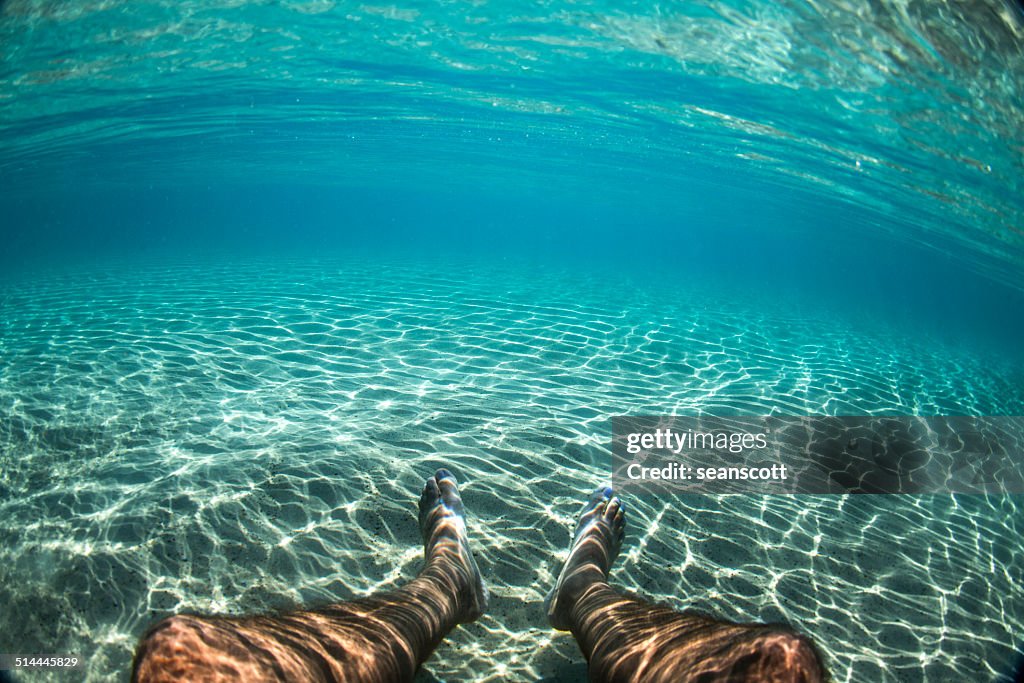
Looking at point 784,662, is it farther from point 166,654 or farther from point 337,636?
point 166,654

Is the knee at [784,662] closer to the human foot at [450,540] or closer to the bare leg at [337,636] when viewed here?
the bare leg at [337,636]

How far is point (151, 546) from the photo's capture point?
14.2 feet

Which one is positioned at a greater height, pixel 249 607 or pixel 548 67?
pixel 548 67

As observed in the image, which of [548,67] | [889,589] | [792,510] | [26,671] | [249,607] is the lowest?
[26,671]

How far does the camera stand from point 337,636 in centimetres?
243

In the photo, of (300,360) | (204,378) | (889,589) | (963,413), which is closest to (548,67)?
(300,360)

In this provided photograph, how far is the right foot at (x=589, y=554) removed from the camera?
370 centimetres

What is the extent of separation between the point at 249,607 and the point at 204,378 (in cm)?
601

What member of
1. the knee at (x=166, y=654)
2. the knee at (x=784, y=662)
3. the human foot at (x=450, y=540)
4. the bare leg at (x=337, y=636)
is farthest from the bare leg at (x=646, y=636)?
the knee at (x=166, y=654)

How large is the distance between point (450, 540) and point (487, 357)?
703 cm

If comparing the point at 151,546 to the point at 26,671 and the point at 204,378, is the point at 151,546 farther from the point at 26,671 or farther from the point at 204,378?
the point at 204,378

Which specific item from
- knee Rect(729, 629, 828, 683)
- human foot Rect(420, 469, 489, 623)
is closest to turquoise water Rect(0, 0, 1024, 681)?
human foot Rect(420, 469, 489, 623)

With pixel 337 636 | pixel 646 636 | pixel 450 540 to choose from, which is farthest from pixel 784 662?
pixel 450 540

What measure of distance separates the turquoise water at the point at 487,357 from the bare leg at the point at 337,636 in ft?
1.83
